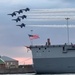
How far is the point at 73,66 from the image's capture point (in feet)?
433

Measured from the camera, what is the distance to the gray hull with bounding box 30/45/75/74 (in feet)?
431

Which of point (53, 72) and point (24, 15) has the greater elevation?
point (24, 15)

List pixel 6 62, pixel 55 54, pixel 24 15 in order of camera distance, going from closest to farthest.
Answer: pixel 24 15 < pixel 55 54 < pixel 6 62

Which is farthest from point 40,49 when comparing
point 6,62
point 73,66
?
point 6,62

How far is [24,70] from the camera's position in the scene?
149375 millimetres

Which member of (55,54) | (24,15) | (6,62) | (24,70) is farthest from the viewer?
(6,62)

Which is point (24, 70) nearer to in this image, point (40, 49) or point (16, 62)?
point (40, 49)

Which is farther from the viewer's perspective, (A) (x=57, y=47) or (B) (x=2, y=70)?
(B) (x=2, y=70)

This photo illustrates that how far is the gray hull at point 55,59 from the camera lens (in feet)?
431

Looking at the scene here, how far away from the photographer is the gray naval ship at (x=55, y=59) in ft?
431

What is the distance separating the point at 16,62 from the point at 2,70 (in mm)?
39708

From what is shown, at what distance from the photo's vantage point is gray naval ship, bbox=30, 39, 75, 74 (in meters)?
131

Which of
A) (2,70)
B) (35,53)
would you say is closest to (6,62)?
(2,70)

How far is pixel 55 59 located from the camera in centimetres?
13125
